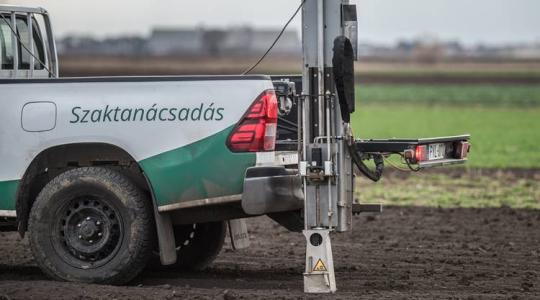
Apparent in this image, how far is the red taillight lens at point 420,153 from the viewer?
9086 millimetres

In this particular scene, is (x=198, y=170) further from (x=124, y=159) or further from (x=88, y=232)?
(x=88, y=232)

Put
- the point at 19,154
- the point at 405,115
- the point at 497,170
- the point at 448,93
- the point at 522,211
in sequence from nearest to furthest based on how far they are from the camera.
A: the point at 19,154 < the point at 522,211 < the point at 497,170 < the point at 405,115 < the point at 448,93

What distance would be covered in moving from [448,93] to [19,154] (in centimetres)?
5708

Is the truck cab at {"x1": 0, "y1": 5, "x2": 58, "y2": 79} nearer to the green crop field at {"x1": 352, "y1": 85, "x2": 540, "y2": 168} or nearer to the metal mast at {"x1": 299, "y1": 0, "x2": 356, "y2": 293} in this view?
the metal mast at {"x1": 299, "y1": 0, "x2": 356, "y2": 293}

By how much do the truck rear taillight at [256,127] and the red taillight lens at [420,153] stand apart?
112 cm

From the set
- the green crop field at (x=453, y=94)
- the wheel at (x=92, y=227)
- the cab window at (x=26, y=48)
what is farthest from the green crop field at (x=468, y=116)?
the wheel at (x=92, y=227)

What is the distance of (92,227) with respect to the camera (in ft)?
30.6

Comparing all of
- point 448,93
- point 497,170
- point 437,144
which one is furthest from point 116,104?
point 448,93

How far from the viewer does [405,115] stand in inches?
1813

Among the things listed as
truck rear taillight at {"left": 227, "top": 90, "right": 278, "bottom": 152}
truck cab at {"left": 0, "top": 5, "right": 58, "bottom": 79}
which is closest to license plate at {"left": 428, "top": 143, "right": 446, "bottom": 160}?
truck rear taillight at {"left": 227, "top": 90, "right": 278, "bottom": 152}

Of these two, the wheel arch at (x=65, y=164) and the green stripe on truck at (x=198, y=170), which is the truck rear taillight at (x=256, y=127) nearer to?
the green stripe on truck at (x=198, y=170)

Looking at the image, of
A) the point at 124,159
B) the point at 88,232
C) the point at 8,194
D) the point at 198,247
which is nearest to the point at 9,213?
the point at 8,194

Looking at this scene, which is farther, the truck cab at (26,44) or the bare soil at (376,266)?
the truck cab at (26,44)

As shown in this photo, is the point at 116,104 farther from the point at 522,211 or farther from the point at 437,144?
the point at 522,211
